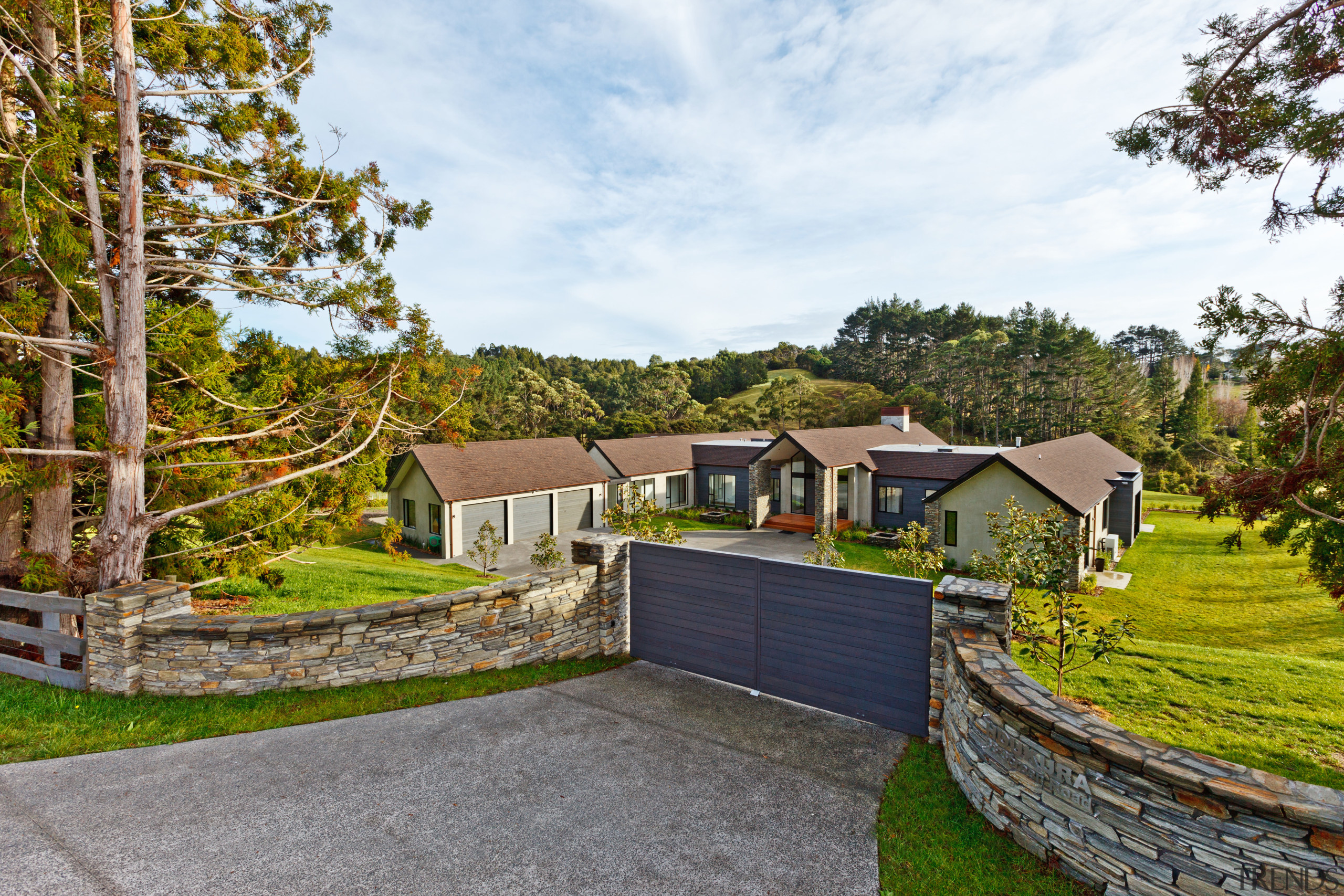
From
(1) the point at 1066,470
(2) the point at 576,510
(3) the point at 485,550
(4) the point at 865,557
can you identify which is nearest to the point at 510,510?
(2) the point at 576,510

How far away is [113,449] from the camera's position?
23.9ft

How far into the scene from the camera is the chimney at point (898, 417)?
3106 cm

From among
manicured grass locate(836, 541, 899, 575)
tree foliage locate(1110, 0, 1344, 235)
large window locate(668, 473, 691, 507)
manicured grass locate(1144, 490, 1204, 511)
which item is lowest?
manicured grass locate(836, 541, 899, 575)

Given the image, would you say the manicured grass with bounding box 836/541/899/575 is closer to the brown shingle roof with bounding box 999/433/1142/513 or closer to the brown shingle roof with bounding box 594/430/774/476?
the brown shingle roof with bounding box 999/433/1142/513

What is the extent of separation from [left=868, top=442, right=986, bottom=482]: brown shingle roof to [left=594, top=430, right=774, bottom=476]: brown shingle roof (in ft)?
32.8

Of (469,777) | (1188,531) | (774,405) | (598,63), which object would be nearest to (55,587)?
(469,777)

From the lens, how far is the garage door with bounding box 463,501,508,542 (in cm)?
2088

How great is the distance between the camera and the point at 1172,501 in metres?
30.9

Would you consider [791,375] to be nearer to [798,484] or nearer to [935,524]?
[798,484]

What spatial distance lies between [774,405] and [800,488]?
27433mm

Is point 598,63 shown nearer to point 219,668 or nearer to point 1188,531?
point 219,668

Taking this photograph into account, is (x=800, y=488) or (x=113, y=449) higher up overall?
(x=113, y=449)

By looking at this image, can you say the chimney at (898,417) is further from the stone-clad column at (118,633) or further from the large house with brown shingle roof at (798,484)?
the stone-clad column at (118,633)

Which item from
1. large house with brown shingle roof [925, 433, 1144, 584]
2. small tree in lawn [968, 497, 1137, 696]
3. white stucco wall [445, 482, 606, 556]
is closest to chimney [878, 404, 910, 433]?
large house with brown shingle roof [925, 433, 1144, 584]
